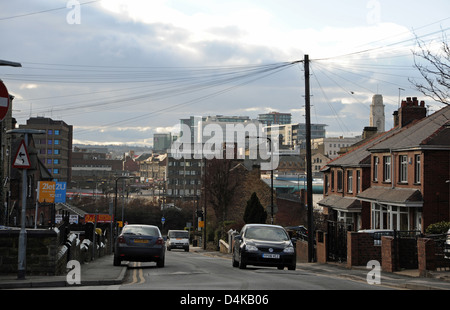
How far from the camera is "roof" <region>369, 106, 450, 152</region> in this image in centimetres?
3503

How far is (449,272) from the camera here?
68.6ft

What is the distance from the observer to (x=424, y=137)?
36250 mm

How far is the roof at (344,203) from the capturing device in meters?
46.8

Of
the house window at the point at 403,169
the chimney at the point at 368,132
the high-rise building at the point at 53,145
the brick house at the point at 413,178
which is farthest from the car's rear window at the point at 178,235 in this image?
the high-rise building at the point at 53,145

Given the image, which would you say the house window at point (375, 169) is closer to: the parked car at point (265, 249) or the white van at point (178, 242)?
the parked car at point (265, 249)

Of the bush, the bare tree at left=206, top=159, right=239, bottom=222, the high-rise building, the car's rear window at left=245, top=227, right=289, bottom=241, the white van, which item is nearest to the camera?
the car's rear window at left=245, top=227, right=289, bottom=241

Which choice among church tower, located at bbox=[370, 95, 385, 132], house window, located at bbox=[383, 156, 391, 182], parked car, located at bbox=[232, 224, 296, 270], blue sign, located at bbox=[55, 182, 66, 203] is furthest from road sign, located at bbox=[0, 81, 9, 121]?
church tower, located at bbox=[370, 95, 385, 132]

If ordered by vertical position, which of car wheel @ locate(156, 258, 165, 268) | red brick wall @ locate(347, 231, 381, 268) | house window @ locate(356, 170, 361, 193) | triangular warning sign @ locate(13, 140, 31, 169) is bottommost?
car wheel @ locate(156, 258, 165, 268)

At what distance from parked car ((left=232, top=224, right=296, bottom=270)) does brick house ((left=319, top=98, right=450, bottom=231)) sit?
11.5 m

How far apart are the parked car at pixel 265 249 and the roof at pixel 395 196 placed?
14.6 m

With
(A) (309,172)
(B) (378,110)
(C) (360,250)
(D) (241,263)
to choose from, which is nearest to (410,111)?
(A) (309,172)

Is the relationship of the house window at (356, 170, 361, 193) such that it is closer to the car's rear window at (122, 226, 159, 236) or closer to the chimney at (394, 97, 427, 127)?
the chimney at (394, 97, 427, 127)

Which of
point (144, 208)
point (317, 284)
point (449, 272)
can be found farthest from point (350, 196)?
point (144, 208)
